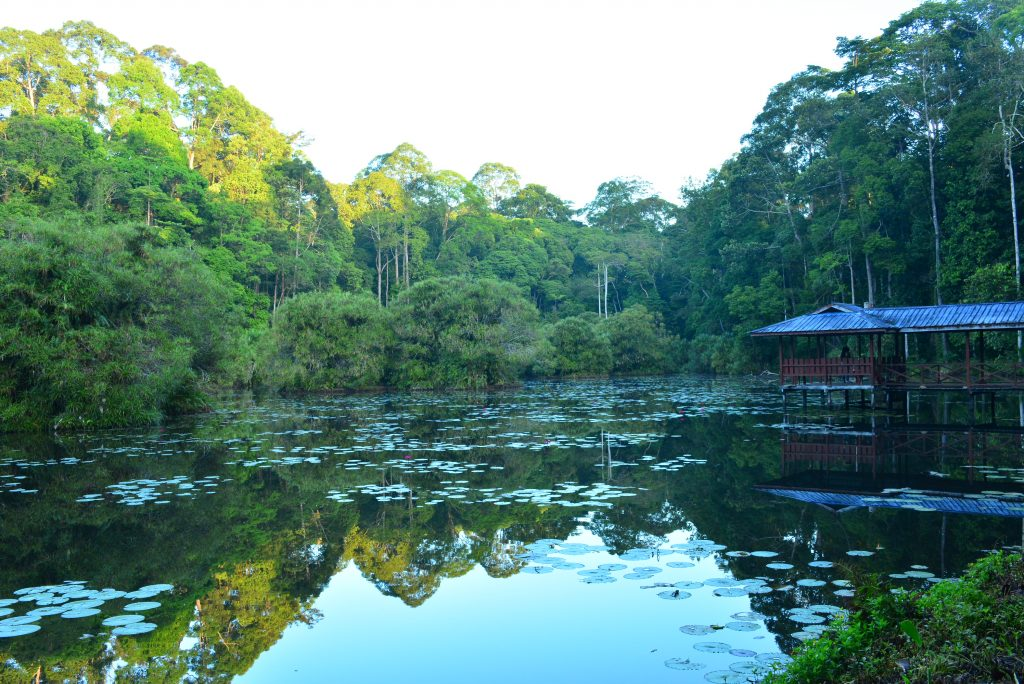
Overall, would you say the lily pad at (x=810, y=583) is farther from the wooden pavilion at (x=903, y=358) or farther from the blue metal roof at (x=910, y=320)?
the blue metal roof at (x=910, y=320)

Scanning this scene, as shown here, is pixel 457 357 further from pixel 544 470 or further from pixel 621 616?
pixel 621 616

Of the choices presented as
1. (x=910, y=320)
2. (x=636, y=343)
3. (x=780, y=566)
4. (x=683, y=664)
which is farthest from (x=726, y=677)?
(x=636, y=343)

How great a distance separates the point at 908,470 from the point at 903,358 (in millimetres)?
12252

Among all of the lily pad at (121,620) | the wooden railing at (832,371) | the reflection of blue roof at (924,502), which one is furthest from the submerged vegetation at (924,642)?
the wooden railing at (832,371)

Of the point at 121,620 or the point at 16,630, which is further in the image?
the point at 121,620

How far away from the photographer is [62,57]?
161 feet

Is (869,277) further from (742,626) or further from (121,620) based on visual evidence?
(121,620)

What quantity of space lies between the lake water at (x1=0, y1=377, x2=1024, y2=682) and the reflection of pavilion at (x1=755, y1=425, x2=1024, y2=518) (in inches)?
2.6

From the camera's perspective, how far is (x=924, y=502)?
25.9 feet

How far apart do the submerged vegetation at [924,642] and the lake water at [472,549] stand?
668 millimetres

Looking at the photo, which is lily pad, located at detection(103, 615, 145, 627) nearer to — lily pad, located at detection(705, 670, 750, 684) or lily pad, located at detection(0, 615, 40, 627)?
lily pad, located at detection(0, 615, 40, 627)

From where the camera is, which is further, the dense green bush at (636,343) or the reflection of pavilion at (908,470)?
the dense green bush at (636,343)

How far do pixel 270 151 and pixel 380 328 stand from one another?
103 ft

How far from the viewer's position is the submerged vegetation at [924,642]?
3166 mm
